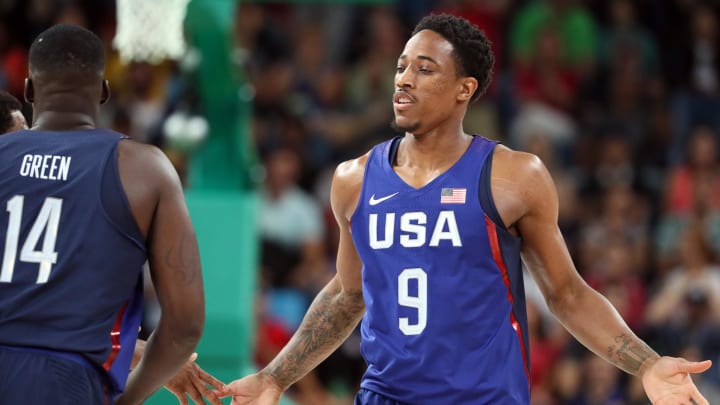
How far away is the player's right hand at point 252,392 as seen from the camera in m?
5.45

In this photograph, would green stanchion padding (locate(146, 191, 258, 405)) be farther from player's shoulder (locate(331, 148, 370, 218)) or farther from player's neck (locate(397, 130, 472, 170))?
player's neck (locate(397, 130, 472, 170))

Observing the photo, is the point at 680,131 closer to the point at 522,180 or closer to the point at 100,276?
the point at 522,180

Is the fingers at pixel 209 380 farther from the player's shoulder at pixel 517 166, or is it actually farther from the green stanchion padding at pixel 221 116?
the green stanchion padding at pixel 221 116

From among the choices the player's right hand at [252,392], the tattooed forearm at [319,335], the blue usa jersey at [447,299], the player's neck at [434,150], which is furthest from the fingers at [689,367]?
the player's right hand at [252,392]

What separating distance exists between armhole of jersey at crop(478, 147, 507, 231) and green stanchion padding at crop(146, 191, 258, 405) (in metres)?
2.82

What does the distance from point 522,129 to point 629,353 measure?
8.28 metres

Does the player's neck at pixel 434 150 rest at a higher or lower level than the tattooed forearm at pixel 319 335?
higher

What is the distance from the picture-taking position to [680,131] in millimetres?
13203

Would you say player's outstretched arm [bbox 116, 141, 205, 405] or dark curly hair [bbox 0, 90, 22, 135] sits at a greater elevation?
dark curly hair [bbox 0, 90, 22, 135]

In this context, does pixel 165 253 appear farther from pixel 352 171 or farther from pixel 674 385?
pixel 674 385

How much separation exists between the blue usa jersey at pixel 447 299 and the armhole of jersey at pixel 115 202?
1185 millimetres

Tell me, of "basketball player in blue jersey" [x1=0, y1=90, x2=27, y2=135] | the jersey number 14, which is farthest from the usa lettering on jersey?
"basketball player in blue jersey" [x1=0, y1=90, x2=27, y2=135]

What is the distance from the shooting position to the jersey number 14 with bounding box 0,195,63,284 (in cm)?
428

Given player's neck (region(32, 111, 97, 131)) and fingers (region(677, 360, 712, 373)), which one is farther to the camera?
fingers (region(677, 360, 712, 373))
